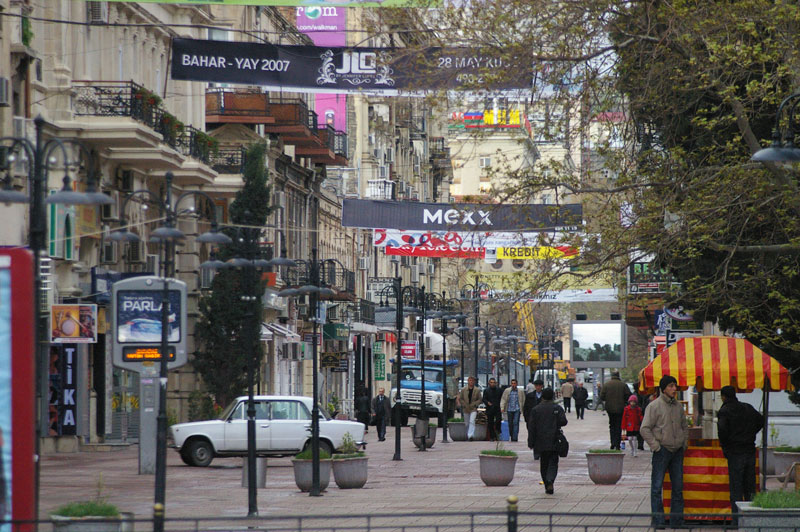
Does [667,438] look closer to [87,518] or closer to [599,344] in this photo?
A: [87,518]

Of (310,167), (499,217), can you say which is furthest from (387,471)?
(310,167)

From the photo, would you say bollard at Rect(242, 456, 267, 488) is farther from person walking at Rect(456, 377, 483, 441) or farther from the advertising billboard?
the advertising billboard

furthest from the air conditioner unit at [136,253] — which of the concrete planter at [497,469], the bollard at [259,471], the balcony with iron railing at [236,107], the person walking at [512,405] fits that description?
the concrete planter at [497,469]

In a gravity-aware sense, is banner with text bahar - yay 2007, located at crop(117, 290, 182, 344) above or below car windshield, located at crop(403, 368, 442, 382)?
above

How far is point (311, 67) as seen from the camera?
2205 cm

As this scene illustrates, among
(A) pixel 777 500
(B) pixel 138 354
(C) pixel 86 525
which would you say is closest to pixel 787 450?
(A) pixel 777 500

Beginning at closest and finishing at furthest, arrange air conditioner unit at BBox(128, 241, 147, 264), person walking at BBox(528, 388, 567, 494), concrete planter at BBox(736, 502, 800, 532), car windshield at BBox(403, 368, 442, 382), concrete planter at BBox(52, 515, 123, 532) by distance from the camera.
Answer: concrete planter at BBox(52, 515, 123, 532) < concrete planter at BBox(736, 502, 800, 532) < person walking at BBox(528, 388, 567, 494) < air conditioner unit at BBox(128, 241, 147, 264) < car windshield at BBox(403, 368, 442, 382)

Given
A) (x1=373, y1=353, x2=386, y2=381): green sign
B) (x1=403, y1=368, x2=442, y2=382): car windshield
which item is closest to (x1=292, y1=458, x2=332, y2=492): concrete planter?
(x1=403, y1=368, x2=442, y2=382): car windshield

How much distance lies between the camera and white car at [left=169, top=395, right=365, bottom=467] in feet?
98.9

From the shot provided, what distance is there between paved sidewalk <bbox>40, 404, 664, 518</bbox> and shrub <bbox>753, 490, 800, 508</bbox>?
194 inches

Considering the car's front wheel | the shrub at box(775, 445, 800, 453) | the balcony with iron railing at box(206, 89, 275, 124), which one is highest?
the balcony with iron railing at box(206, 89, 275, 124)

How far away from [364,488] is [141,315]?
5280 millimetres

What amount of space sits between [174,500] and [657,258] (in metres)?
8.12

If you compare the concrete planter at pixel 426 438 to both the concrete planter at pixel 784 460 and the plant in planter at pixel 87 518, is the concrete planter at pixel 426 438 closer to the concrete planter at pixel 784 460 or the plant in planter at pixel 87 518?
the concrete planter at pixel 784 460
